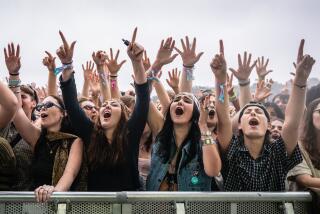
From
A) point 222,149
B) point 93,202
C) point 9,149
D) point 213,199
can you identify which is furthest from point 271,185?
point 9,149

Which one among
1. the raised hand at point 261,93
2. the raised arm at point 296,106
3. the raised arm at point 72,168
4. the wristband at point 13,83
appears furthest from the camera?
the raised hand at point 261,93

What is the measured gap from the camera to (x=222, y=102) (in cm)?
377

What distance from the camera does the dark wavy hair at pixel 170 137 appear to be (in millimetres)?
3738

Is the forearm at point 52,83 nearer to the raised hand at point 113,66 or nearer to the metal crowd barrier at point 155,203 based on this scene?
the raised hand at point 113,66

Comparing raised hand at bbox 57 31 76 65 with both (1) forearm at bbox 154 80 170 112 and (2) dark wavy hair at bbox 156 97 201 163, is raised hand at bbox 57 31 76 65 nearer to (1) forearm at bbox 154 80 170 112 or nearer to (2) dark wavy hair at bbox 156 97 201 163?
(2) dark wavy hair at bbox 156 97 201 163

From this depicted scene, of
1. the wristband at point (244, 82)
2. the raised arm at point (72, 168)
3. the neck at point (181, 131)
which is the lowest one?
the raised arm at point (72, 168)

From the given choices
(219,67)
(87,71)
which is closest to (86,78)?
(87,71)

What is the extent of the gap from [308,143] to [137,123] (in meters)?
1.75

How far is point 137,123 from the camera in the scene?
3.71 meters

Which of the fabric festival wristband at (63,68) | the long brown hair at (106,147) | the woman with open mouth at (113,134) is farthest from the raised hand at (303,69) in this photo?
the fabric festival wristband at (63,68)

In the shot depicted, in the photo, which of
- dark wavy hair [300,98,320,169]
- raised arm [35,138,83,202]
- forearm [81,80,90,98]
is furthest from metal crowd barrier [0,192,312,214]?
forearm [81,80,90,98]

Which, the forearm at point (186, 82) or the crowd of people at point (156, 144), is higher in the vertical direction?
the forearm at point (186, 82)

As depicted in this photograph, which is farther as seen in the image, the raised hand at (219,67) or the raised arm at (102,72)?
the raised arm at (102,72)

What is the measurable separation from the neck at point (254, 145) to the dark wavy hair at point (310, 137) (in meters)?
0.56
